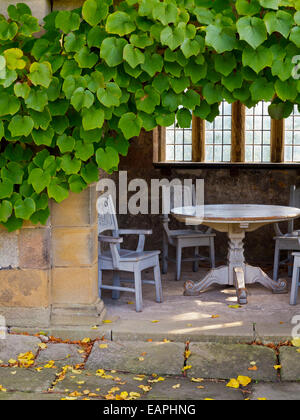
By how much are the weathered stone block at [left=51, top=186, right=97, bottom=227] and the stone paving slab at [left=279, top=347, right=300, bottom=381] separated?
4.94 ft

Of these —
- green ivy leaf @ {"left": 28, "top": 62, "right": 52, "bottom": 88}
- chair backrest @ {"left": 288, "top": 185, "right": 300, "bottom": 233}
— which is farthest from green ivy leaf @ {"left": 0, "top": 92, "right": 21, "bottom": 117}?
chair backrest @ {"left": 288, "top": 185, "right": 300, "bottom": 233}

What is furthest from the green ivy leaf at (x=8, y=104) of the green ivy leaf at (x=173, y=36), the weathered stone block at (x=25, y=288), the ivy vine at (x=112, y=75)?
the weathered stone block at (x=25, y=288)

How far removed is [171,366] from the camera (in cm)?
371

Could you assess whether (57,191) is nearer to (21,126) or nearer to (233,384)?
(21,126)

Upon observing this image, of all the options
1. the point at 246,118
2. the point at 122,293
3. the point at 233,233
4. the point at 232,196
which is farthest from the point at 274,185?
the point at 122,293

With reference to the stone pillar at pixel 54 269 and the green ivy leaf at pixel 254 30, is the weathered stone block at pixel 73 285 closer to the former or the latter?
the stone pillar at pixel 54 269

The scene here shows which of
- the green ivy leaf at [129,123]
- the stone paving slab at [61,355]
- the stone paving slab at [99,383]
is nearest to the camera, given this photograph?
the stone paving slab at [99,383]

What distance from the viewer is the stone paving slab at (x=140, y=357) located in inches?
145

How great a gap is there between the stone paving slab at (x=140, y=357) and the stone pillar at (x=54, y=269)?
0.38m

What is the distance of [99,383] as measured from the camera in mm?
3451

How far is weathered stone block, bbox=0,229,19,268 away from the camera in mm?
4215

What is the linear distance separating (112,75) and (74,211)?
3.19 feet

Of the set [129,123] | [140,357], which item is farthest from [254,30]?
[140,357]
